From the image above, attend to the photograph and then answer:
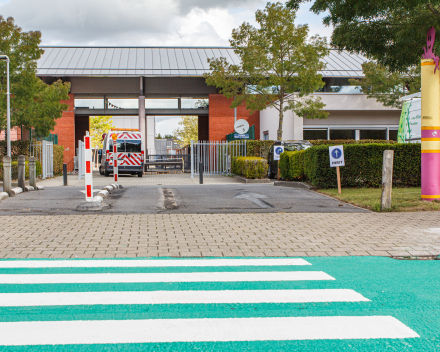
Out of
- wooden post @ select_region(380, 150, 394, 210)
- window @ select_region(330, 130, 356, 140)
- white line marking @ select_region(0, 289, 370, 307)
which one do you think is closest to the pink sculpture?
wooden post @ select_region(380, 150, 394, 210)

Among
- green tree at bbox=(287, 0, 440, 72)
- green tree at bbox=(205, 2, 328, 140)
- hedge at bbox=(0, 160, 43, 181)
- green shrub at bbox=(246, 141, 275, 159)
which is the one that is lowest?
hedge at bbox=(0, 160, 43, 181)

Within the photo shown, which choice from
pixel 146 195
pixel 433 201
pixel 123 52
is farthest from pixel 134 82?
pixel 433 201

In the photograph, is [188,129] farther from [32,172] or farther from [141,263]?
[141,263]

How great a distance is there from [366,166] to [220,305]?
36.5 ft

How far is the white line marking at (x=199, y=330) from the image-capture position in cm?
336

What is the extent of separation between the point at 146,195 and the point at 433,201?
7.33 m

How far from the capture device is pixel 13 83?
23906mm

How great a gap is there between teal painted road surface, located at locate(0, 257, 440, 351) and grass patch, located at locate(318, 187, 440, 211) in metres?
4.93

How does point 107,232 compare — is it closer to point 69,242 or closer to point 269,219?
point 69,242

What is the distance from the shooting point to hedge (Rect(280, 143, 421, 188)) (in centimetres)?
1420

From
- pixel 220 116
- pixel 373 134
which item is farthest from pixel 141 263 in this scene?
pixel 220 116

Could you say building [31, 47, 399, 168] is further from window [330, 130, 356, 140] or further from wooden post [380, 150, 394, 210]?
wooden post [380, 150, 394, 210]

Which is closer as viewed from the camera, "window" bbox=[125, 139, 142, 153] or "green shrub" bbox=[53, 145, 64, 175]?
"green shrub" bbox=[53, 145, 64, 175]

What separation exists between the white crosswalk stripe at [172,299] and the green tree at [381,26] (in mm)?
7739
